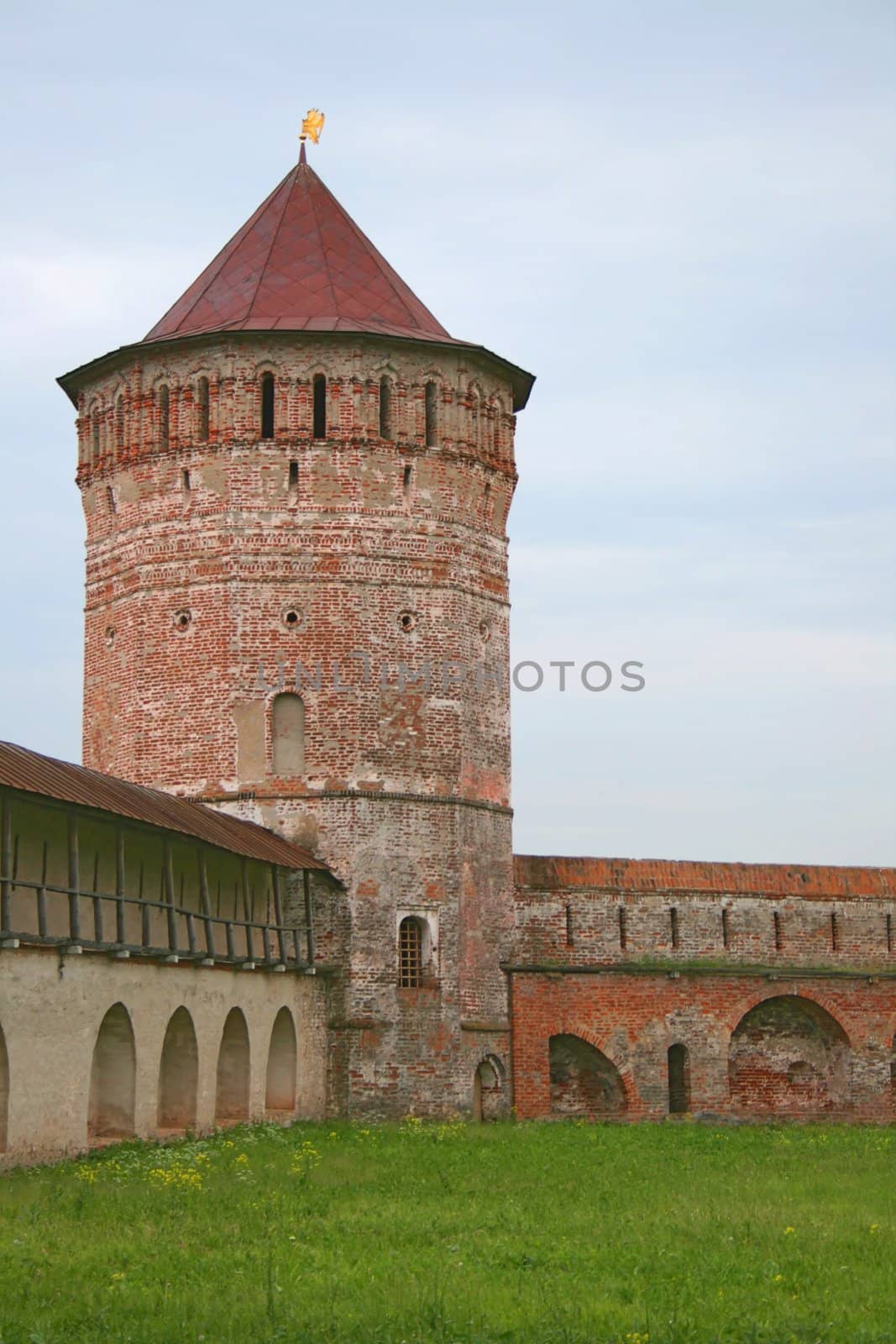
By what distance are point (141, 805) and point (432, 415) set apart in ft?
29.9

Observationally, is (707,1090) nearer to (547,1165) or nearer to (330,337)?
(547,1165)

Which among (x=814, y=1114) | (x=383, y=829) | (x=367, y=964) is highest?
(x=383, y=829)

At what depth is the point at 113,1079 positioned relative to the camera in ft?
66.8

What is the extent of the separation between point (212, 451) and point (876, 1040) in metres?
12.9

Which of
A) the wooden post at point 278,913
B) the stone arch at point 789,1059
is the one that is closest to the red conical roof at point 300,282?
the wooden post at point 278,913

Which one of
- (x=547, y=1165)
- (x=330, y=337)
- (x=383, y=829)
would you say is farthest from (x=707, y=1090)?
(x=330, y=337)

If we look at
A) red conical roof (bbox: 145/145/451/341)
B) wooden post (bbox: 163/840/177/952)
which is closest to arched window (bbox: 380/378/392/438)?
red conical roof (bbox: 145/145/451/341)

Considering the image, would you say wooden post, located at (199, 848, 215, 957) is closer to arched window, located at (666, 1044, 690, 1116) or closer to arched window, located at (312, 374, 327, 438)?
arched window, located at (312, 374, 327, 438)

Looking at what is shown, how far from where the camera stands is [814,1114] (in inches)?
1142

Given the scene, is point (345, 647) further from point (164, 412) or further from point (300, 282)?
point (300, 282)

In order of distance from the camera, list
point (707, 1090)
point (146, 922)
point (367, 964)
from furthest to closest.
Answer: point (707, 1090) → point (367, 964) → point (146, 922)

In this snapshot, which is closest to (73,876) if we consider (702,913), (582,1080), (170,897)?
(170,897)

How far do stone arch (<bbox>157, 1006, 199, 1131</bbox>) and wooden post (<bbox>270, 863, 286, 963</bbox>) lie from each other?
2470 mm

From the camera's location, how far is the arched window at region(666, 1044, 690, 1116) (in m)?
28.2
